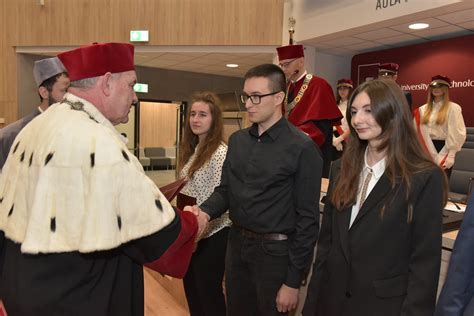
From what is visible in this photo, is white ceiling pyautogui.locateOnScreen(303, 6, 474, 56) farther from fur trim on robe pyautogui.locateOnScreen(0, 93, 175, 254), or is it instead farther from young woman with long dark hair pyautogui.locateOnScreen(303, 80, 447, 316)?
fur trim on robe pyautogui.locateOnScreen(0, 93, 175, 254)

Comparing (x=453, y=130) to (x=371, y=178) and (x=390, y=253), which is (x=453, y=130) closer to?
(x=371, y=178)

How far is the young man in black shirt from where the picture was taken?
1783 mm

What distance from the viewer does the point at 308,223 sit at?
1.77 meters

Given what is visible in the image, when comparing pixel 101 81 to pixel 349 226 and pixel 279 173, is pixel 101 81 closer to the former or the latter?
pixel 279 173

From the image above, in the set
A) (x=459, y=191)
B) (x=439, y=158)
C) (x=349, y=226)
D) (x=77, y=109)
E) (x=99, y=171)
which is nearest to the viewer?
(x=99, y=171)

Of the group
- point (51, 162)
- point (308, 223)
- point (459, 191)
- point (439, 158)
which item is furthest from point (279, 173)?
point (439, 158)

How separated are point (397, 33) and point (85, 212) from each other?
19.2ft

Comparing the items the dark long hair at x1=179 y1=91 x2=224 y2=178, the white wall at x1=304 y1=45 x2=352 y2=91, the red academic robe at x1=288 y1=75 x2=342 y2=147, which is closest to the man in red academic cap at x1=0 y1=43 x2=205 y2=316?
the dark long hair at x1=179 y1=91 x2=224 y2=178

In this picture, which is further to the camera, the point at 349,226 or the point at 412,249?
the point at 349,226

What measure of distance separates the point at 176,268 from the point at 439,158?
15.5 feet

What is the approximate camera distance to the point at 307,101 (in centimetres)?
281

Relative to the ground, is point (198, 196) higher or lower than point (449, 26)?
lower

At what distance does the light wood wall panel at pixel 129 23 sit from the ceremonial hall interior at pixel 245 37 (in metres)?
0.02

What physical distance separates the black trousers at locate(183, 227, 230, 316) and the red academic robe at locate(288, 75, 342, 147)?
94cm
